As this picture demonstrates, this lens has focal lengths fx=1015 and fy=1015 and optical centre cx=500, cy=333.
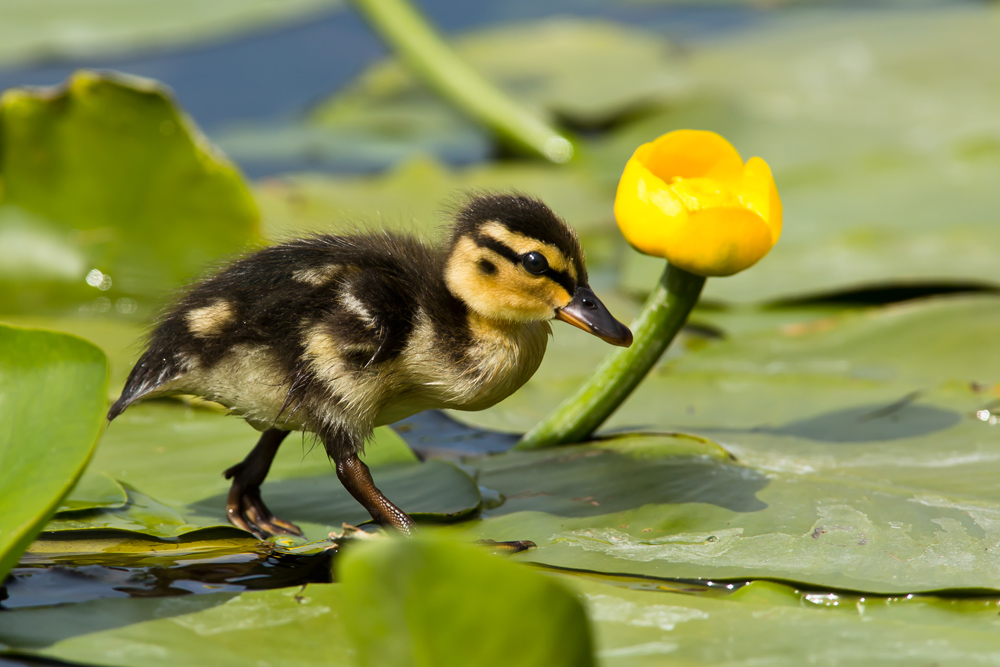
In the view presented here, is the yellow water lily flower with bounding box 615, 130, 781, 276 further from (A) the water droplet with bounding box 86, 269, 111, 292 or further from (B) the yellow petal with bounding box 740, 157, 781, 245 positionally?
(A) the water droplet with bounding box 86, 269, 111, 292

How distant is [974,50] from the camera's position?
3.95m

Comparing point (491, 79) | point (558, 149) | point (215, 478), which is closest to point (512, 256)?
point (215, 478)

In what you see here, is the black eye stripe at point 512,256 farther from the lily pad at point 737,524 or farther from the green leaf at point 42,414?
the green leaf at point 42,414

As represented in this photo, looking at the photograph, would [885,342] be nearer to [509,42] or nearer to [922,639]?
[922,639]

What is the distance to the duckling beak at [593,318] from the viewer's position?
1.66 meters

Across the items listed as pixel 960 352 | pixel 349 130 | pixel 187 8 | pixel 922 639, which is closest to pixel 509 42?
pixel 349 130

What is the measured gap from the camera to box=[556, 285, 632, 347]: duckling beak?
65.4 inches

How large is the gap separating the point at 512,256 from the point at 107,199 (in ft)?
4.41

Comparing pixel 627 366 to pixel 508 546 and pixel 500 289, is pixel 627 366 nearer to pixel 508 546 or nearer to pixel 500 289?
pixel 500 289

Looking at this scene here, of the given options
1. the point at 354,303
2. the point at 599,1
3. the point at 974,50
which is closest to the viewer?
the point at 354,303

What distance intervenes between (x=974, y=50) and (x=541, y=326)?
118 inches

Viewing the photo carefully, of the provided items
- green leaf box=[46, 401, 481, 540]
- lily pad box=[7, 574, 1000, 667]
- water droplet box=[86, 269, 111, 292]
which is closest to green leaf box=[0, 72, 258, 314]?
water droplet box=[86, 269, 111, 292]

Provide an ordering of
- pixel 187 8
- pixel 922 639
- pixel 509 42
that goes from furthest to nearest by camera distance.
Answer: pixel 509 42, pixel 187 8, pixel 922 639

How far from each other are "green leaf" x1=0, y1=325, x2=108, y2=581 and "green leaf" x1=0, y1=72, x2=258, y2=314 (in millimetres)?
1068
